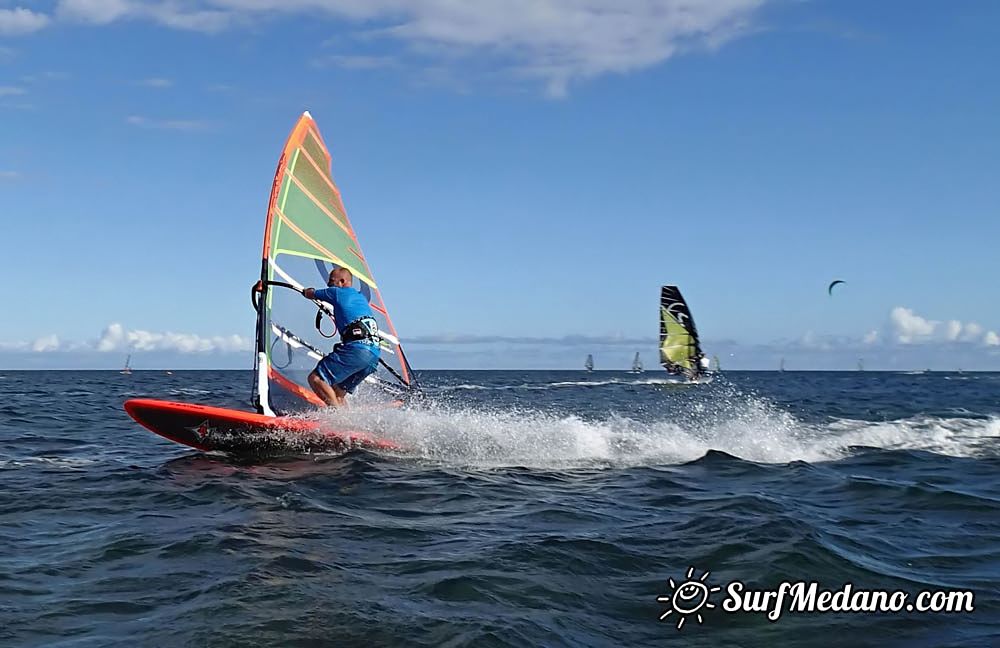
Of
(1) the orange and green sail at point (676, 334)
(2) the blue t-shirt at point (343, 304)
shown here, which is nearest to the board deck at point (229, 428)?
(2) the blue t-shirt at point (343, 304)

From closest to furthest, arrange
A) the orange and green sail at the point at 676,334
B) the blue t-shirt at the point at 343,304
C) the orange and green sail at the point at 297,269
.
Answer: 1. the blue t-shirt at the point at 343,304
2. the orange and green sail at the point at 297,269
3. the orange and green sail at the point at 676,334

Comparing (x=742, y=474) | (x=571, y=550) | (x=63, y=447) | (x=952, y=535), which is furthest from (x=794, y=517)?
(x=63, y=447)

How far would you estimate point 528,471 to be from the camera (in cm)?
956

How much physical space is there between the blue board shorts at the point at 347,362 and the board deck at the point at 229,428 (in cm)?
62

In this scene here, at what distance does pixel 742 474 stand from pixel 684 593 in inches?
206

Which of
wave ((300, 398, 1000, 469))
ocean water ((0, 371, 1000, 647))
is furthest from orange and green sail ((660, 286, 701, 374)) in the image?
ocean water ((0, 371, 1000, 647))

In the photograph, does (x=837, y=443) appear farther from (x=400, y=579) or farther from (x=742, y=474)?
(x=400, y=579)

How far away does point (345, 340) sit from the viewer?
34.6 ft

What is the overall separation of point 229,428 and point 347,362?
1575 mm

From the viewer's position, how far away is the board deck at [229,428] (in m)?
9.93

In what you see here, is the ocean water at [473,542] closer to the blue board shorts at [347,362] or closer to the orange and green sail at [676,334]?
the blue board shorts at [347,362]

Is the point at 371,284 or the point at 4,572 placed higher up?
the point at 371,284

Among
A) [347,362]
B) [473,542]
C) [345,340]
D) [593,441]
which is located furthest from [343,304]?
[473,542]

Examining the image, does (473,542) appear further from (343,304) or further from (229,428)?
(343,304)
